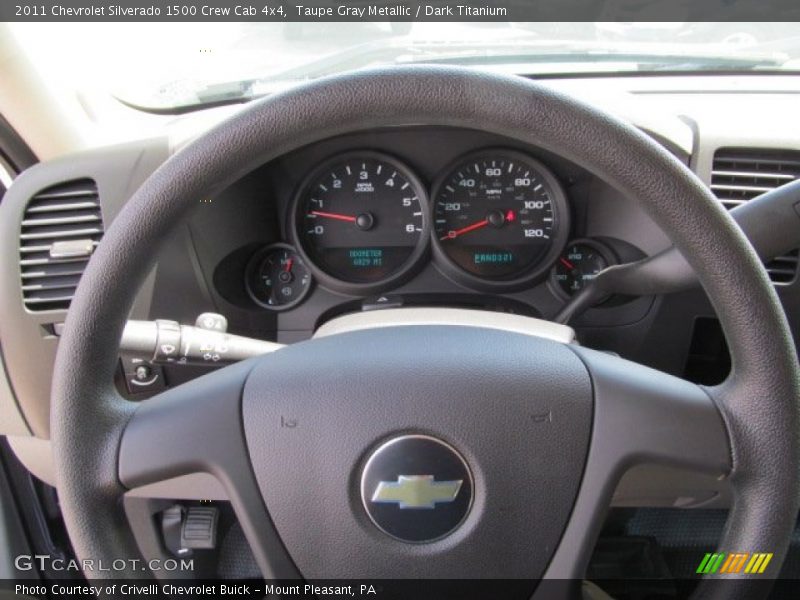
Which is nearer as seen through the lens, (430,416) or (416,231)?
(430,416)

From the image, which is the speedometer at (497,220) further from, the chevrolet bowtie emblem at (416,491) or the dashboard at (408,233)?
the chevrolet bowtie emblem at (416,491)

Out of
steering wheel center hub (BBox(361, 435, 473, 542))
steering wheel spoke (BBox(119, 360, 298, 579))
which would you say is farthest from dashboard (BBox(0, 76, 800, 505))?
steering wheel center hub (BBox(361, 435, 473, 542))

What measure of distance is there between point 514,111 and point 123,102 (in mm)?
1606

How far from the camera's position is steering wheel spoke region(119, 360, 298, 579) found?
38.5 inches

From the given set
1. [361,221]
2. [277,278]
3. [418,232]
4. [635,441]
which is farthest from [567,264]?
[635,441]

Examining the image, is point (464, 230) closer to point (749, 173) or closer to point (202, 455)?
point (749, 173)

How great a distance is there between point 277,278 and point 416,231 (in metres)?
0.40

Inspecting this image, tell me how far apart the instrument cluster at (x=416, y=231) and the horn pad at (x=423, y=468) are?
103 cm

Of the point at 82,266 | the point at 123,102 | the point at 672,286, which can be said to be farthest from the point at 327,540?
the point at 123,102

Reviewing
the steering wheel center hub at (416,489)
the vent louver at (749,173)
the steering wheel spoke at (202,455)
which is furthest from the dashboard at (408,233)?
the steering wheel center hub at (416,489)

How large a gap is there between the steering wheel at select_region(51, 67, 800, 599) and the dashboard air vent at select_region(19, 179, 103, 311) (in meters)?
0.84

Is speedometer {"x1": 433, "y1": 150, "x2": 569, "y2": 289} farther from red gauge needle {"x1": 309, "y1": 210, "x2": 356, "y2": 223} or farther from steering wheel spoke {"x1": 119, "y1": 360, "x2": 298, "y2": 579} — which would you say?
steering wheel spoke {"x1": 119, "y1": 360, "x2": 298, "y2": 579}

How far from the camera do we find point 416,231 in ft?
6.79
